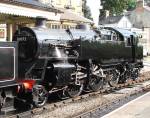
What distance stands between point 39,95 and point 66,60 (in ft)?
6.77

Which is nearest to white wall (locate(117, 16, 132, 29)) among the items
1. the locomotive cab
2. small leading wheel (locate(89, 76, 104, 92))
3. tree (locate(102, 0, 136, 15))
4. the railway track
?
tree (locate(102, 0, 136, 15))

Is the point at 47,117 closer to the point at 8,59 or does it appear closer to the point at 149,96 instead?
the point at 8,59

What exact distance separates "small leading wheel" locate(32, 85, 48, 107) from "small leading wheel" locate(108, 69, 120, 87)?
562cm

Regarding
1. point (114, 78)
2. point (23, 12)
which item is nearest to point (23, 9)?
point (23, 12)

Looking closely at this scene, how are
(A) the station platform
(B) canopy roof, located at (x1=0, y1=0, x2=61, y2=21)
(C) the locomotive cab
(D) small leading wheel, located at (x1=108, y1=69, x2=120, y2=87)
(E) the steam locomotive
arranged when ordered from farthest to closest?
(D) small leading wheel, located at (x1=108, y1=69, x2=120, y2=87), (B) canopy roof, located at (x1=0, y1=0, x2=61, y2=21), (E) the steam locomotive, (A) the station platform, (C) the locomotive cab

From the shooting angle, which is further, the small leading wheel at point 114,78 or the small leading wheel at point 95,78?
the small leading wheel at point 114,78

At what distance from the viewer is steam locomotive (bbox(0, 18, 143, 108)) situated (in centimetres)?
1343

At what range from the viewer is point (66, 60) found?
15.0 metres

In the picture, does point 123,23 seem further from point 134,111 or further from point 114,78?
point 134,111

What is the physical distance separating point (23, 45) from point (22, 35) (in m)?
0.31

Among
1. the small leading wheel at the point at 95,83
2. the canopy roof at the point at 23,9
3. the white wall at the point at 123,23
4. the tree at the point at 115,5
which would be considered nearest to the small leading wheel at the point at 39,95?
the small leading wheel at the point at 95,83

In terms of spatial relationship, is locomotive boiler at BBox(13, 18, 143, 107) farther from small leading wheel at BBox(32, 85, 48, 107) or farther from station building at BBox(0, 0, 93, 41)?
station building at BBox(0, 0, 93, 41)

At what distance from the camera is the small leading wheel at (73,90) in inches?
603

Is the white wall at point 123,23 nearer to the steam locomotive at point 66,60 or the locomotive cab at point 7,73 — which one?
the steam locomotive at point 66,60
